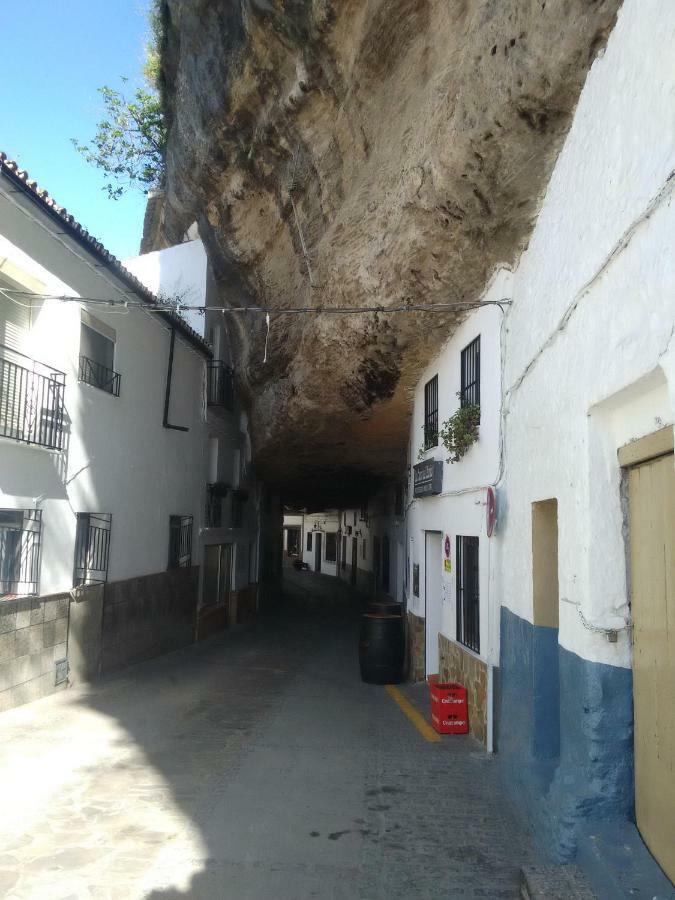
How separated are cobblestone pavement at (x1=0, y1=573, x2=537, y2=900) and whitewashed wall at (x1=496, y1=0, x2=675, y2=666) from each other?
5.78ft

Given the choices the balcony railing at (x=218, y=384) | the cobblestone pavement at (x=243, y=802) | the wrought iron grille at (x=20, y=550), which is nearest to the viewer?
the cobblestone pavement at (x=243, y=802)

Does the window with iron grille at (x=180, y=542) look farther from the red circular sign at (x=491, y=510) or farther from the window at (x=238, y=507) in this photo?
the red circular sign at (x=491, y=510)

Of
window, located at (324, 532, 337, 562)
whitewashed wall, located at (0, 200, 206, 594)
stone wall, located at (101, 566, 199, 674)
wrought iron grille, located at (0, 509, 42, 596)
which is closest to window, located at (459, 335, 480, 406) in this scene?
whitewashed wall, located at (0, 200, 206, 594)

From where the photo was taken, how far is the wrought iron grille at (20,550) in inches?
333

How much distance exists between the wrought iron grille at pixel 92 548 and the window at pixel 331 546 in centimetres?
3162

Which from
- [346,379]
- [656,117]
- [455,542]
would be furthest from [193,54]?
[656,117]

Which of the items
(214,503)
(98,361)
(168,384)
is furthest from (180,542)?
(98,361)

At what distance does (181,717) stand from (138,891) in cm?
420

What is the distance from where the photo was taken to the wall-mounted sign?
9.46 m

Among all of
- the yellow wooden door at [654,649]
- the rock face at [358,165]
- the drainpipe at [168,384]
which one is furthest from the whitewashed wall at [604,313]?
the drainpipe at [168,384]

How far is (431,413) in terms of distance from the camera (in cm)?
1073

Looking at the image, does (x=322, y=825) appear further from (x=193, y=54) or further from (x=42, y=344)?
(x=193, y=54)

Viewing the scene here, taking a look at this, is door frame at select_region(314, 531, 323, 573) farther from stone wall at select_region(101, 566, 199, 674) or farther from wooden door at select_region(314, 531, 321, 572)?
stone wall at select_region(101, 566, 199, 674)

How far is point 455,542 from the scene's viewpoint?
28.6 feet
